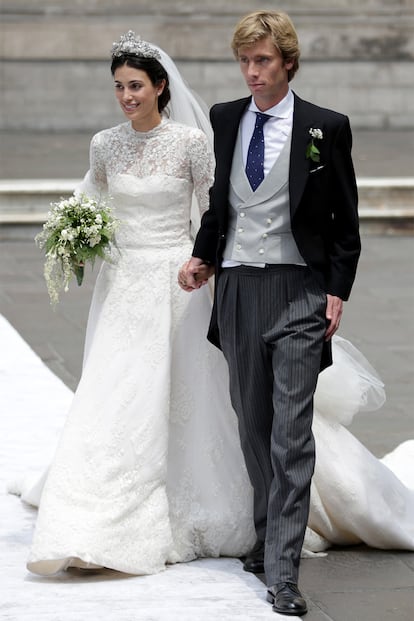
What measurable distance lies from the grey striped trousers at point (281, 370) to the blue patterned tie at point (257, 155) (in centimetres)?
32

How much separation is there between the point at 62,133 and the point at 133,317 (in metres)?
16.4

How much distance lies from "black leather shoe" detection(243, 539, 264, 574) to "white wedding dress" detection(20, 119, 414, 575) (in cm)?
16

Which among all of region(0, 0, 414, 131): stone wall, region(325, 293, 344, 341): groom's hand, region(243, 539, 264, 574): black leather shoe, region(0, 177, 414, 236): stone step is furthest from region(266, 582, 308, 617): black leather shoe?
region(0, 0, 414, 131): stone wall

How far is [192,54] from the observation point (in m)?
21.9

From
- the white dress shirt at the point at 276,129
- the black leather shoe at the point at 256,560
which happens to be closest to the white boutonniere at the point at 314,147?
the white dress shirt at the point at 276,129

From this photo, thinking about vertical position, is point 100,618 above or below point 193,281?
below

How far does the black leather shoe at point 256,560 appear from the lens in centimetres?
510

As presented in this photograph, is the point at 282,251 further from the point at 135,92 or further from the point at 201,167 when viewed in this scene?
the point at 135,92

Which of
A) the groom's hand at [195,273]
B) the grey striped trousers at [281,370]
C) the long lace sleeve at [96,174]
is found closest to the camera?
the grey striped trousers at [281,370]

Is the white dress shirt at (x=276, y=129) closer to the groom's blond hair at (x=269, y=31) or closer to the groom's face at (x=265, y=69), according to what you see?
the groom's face at (x=265, y=69)

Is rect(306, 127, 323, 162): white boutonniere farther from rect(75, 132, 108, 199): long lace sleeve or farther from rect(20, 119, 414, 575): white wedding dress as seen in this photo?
rect(75, 132, 108, 199): long lace sleeve

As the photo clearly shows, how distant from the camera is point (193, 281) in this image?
506 cm

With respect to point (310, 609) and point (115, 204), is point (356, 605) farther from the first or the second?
point (115, 204)

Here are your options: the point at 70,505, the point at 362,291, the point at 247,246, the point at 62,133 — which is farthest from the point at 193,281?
the point at 62,133
